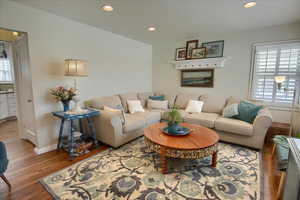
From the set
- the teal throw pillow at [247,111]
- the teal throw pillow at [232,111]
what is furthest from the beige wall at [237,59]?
the teal throw pillow at [247,111]

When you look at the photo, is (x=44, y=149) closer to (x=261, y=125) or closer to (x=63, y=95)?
(x=63, y=95)

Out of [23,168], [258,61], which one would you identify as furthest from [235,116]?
[23,168]

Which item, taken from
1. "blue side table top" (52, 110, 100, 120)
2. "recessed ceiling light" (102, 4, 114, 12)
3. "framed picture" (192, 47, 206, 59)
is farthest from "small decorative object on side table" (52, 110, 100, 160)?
"framed picture" (192, 47, 206, 59)

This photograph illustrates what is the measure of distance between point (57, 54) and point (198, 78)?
3409mm

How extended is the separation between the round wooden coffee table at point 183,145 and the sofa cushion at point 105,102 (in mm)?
1344

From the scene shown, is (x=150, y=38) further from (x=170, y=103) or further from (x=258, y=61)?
(x=258, y=61)

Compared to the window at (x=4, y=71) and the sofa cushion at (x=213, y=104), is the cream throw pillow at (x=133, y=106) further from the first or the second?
the window at (x=4, y=71)

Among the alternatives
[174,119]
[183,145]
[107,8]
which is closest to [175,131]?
[174,119]

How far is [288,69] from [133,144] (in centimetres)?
363

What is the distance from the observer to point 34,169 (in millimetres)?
2125

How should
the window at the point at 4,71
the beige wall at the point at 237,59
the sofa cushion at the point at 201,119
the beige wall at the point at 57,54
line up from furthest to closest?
the window at the point at 4,71 → the beige wall at the point at 237,59 → the sofa cushion at the point at 201,119 → the beige wall at the point at 57,54

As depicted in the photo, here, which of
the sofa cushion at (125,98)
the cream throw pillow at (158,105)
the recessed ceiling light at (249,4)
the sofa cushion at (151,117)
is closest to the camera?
the recessed ceiling light at (249,4)

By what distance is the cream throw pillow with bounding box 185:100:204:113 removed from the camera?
3677mm

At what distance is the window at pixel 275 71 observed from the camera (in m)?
3.09
